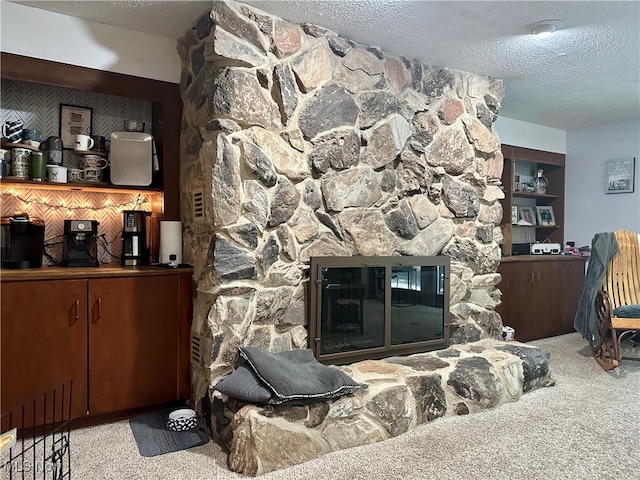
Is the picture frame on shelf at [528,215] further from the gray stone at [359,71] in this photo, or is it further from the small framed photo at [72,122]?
the small framed photo at [72,122]

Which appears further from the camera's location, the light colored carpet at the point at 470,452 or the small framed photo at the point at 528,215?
the small framed photo at the point at 528,215

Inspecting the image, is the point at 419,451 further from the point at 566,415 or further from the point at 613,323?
the point at 613,323

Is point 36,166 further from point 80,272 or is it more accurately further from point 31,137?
point 80,272

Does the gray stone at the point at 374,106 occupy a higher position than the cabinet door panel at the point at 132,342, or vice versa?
the gray stone at the point at 374,106

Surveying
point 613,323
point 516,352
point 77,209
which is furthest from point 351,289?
point 613,323

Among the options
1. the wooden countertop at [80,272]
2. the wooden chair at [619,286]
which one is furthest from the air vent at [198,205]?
the wooden chair at [619,286]

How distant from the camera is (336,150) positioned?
9.29 ft

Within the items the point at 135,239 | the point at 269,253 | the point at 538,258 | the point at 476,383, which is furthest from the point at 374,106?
the point at 538,258

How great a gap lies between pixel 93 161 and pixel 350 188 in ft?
5.22

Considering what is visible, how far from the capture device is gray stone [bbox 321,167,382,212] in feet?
9.25

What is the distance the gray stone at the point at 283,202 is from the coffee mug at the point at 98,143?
121cm

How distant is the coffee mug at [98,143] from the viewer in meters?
2.89

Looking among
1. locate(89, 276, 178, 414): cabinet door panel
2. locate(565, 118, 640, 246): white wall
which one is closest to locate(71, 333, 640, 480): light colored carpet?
locate(89, 276, 178, 414): cabinet door panel

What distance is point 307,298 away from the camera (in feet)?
9.12
